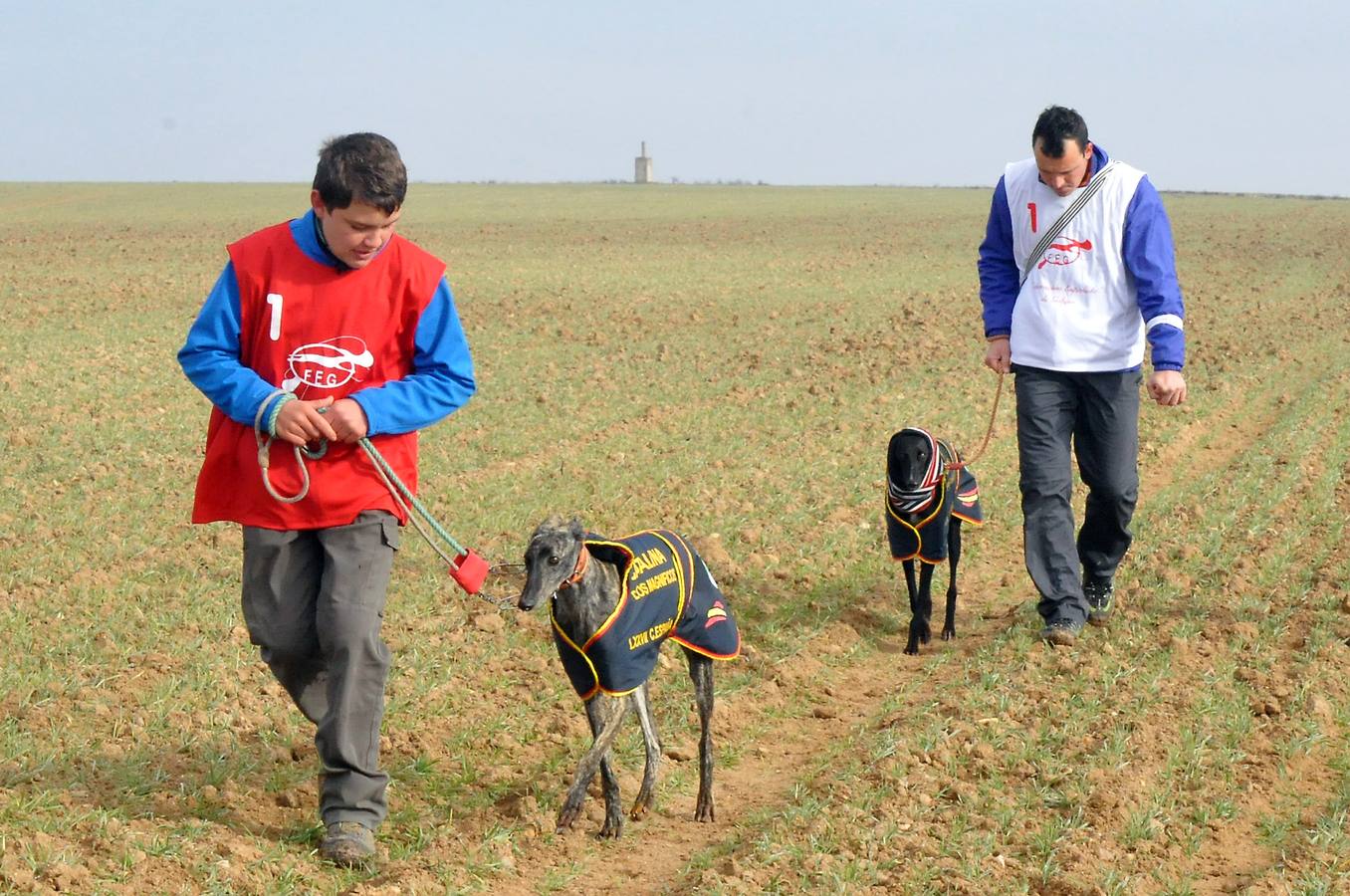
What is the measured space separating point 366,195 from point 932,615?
5283 millimetres

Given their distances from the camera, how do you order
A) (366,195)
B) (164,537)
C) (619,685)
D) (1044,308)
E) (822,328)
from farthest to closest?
(822,328) < (164,537) < (1044,308) < (619,685) < (366,195)

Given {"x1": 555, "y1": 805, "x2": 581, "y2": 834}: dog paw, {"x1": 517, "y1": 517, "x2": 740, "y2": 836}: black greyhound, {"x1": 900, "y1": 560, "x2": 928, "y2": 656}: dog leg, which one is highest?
{"x1": 517, "y1": 517, "x2": 740, "y2": 836}: black greyhound

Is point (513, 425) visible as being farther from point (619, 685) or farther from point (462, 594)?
point (619, 685)

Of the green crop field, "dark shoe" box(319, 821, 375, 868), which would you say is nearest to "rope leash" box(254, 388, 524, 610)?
"dark shoe" box(319, 821, 375, 868)

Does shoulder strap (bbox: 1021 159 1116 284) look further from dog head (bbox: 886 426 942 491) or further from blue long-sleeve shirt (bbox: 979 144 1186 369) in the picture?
dog head (bbox: 886 426 942 491)

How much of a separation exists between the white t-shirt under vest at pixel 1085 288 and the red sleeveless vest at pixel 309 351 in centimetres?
385

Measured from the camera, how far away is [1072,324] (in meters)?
7.64

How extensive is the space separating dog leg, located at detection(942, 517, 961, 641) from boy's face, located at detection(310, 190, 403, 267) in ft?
14.7

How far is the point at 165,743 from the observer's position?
6461 millimetres

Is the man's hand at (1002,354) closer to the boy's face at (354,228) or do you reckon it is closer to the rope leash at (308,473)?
the rope leash at (308,473)

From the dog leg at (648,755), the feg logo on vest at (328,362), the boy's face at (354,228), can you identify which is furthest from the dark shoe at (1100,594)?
the boy's face at (354,228)

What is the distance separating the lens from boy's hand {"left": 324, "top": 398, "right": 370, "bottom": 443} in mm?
4840

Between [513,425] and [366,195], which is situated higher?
[366,195]

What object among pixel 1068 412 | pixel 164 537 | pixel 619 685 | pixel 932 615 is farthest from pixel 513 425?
pixel 619 685
